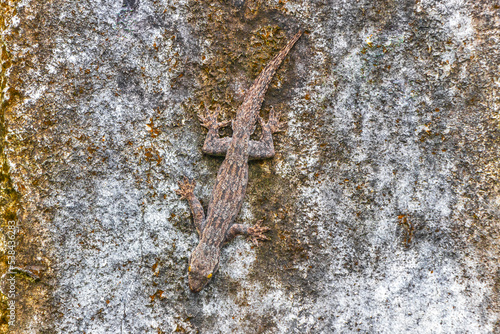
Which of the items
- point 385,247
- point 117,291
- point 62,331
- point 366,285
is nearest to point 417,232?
point 385,247

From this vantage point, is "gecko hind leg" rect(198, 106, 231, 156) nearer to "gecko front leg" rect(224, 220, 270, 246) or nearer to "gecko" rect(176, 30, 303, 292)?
"gecko" rect(176, 30, 303, 292)

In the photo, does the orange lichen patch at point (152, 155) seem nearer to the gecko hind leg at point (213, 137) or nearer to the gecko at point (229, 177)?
the gecko at point (229, 177)

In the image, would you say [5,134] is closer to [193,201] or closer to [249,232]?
[193,201]

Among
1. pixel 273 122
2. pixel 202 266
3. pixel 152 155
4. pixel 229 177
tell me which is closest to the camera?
pixel 202 266

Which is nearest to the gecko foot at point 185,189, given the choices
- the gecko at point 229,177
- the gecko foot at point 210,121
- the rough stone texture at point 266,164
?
the gecko at point 229,177

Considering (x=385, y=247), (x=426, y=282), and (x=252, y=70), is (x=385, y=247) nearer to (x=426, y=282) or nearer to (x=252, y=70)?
(x=426, y=282)

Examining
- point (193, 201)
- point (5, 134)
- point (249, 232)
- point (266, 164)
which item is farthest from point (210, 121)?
point (5, 134)
